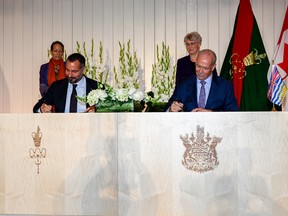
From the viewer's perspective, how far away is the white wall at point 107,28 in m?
6.30

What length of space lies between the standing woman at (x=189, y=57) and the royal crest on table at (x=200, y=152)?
220 centimetres

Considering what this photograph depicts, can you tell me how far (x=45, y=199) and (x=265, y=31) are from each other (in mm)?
4070

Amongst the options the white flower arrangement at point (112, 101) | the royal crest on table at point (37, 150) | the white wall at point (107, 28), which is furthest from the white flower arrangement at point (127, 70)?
the royal crest on table at point (37, 150)

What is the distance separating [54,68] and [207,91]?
9.59ft

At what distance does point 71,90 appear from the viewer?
13.6ft

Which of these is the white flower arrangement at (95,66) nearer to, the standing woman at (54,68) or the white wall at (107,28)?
the white wall at (107,28)

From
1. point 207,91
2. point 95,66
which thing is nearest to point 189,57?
point 95,66

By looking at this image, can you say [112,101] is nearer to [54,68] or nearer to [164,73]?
[164,73]

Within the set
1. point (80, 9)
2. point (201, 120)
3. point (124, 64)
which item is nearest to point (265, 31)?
point (124, 64)

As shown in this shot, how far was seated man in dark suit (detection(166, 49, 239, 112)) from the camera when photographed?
145 inches

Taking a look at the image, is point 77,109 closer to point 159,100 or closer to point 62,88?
point 62,88

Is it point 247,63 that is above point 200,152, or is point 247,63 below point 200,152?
above

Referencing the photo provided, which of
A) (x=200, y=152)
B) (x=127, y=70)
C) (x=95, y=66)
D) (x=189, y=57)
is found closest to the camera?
(x=200, y=152)

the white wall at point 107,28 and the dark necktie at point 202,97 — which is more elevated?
the white wall at point 107,28
